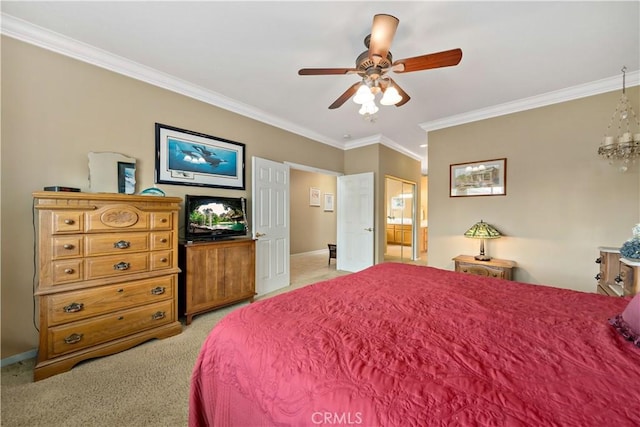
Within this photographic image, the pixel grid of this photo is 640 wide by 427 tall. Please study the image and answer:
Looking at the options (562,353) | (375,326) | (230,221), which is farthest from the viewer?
(230,221)

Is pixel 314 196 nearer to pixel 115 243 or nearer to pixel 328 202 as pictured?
pixel 328 202

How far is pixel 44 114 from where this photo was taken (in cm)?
211

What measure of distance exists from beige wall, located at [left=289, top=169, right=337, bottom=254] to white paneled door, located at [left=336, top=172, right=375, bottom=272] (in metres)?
1.96

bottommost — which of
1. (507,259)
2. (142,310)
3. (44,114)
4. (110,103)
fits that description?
(142,310)

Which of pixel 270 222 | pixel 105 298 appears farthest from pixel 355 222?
pixel 105 298

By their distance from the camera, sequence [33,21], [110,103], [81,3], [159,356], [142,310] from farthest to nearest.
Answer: [110,103], [142,310], [159,356], [33,21], [81,3]

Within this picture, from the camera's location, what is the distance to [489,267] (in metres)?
3.10

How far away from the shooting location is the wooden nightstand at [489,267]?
3.04 meters

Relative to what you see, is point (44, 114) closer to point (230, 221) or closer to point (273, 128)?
point (230, 221)

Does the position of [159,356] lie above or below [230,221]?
below

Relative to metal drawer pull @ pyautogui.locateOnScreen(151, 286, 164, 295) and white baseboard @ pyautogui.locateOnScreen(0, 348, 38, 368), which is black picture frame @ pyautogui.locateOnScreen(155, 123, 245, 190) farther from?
white baseboard @ pyautogui.locateOnScreen(0, 348, 38, 368)

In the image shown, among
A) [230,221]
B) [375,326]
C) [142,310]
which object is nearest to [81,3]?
[230,221]

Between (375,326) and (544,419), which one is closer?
(544,419)

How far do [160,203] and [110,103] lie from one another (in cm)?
113
